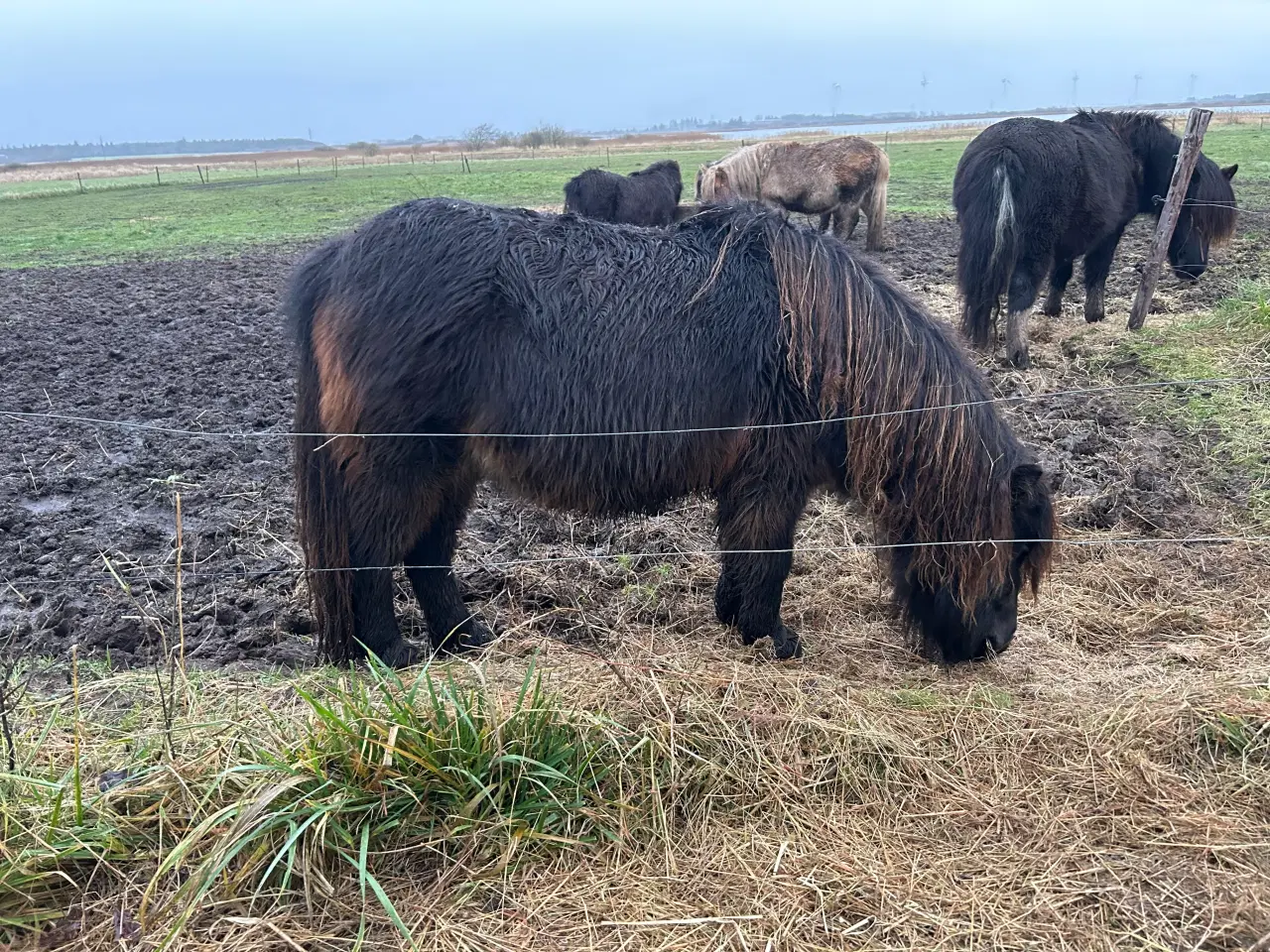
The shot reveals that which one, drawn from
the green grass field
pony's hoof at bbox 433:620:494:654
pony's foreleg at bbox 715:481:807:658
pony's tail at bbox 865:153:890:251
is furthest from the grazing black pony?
pony's foreleg at bbox 715:481:807:658

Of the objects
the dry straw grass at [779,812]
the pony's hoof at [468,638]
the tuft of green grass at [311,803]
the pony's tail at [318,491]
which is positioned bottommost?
the pony's hoof at [468,638]

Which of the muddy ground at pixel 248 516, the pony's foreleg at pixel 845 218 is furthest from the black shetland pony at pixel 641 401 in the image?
the pony's foreleg at pixel 845 218

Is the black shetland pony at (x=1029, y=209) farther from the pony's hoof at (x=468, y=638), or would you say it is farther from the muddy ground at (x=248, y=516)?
the pony's hoof at (x=468, y=638)

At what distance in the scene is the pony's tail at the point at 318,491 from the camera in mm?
3219

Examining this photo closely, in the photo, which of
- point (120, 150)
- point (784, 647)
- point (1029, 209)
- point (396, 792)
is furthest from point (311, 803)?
point (120, 150)

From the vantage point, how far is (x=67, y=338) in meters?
8.36

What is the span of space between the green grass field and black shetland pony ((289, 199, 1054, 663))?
13.5 metres

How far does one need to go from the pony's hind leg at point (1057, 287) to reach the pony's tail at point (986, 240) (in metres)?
1.26

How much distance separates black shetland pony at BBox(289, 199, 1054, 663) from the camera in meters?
3.09

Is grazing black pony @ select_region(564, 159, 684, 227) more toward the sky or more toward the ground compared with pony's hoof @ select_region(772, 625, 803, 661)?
more toward the sky

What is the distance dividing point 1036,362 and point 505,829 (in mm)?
6311

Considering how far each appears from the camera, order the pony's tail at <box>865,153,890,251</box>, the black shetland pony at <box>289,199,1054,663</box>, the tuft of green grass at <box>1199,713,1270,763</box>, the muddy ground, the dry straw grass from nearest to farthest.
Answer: the dry straw grass, the tuft of green grass at <box>1199,713,1270,763</box>, the black shetland pony at <box>289,199,1054,663</box>, the muddy ground, the pony's tail at <box>865,153,890,251</box>

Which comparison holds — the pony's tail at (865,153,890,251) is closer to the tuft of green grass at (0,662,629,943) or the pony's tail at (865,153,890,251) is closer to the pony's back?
the pony's back

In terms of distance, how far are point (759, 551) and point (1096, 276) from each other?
257 inches
